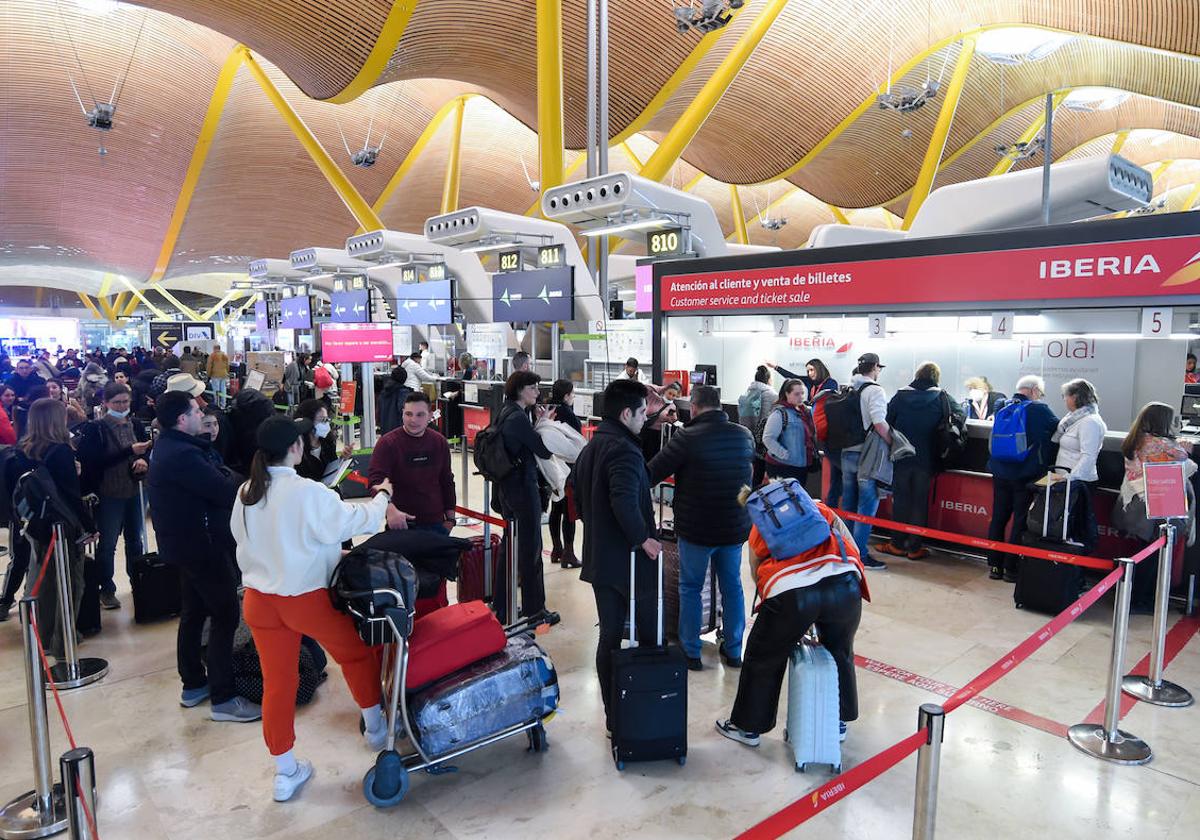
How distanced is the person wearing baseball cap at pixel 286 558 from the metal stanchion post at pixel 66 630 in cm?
197

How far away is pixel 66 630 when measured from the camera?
4.36 metres

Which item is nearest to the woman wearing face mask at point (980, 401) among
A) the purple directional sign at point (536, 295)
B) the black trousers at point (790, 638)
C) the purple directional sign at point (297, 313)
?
the purple directional sign at point (536, 295)

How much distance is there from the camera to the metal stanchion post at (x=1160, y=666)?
3.92 m

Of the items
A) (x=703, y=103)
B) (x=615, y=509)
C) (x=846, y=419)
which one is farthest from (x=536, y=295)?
(x=703, y=103)

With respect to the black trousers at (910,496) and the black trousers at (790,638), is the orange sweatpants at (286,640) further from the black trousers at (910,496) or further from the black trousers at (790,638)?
the black trousers at (910,496)

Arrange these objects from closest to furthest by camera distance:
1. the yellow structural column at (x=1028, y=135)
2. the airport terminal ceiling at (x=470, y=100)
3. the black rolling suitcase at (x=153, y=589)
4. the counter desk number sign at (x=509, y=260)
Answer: the black rolling suitcase at (x=153, y=589), the counter desk number sign at (x=509, y=260), the airport terminal ceiling at (x=470, y=100), the yellow structural column at (x=1028, y=135)

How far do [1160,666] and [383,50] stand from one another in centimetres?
1563

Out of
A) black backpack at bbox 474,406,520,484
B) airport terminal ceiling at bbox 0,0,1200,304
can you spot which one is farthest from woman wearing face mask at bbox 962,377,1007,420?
airport terminal ceiling at bbox 0,0,1200,304

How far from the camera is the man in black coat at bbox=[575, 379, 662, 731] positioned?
3430 mm

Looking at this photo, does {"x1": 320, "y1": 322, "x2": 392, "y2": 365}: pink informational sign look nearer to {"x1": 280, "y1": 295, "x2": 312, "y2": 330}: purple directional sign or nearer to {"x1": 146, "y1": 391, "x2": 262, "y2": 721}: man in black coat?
{"x1": 146, "y1": 391, "x2": 262, "y2": 721}: man in black coat

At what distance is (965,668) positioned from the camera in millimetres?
4539

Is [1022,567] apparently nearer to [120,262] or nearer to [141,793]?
[141,793]

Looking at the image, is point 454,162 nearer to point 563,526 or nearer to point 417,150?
point 417,150

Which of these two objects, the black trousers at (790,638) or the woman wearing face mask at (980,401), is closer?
the black trousers at (790,638)
